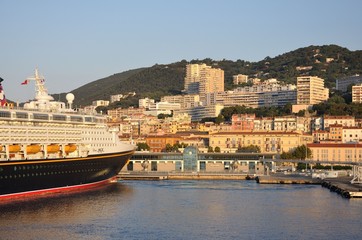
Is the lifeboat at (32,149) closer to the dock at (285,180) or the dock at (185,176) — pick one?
the dock at (285,180)

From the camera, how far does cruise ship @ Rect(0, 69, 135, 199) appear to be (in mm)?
48547

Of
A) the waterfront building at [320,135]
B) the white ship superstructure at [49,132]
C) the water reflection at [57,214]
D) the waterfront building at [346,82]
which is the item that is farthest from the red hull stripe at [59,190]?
the waterfront building at [346,82]

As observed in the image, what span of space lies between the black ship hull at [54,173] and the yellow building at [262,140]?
4459cm

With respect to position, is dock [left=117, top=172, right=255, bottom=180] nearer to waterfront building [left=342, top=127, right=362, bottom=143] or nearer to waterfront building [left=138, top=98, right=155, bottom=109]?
waterfront building [left=342, top=127, right=362, bottom=143]

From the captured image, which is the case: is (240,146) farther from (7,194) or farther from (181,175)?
(7,194)

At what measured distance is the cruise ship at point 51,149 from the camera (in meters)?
48.5

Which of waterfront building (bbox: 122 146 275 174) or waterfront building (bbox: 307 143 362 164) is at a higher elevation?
waterfront building (bbox: 307 143 362 164)

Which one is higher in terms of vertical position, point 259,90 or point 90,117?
point 259,90

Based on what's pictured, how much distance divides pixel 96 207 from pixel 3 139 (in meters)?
8.04

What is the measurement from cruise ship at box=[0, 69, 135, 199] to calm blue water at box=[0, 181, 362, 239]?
1898 millimetres

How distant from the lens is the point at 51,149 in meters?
54.0

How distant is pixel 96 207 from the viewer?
45.5 metres

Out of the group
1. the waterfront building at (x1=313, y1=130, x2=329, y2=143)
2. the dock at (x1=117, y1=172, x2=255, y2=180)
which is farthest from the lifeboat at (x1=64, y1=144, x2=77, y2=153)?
the waterfront building at (x1=313, y1=130, x2=329, y2=143)

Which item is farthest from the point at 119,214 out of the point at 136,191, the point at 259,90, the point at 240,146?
the point at 259,90
